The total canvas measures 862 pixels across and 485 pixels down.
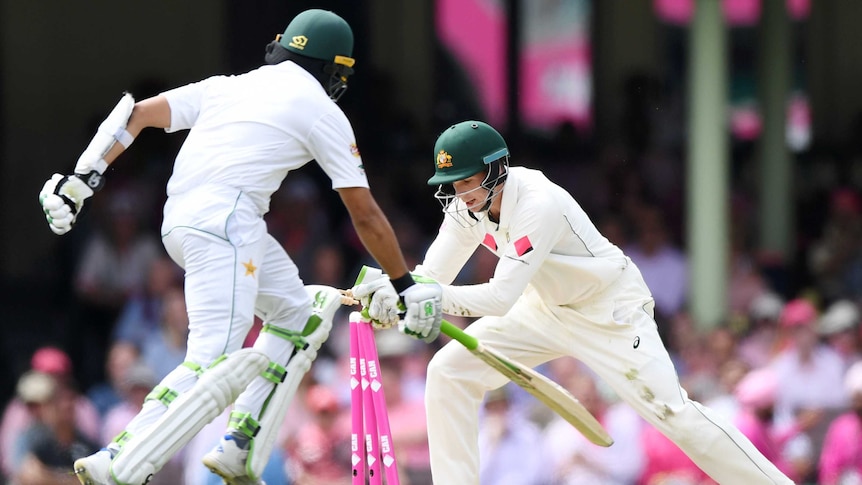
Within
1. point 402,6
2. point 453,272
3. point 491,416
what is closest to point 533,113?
point 402,6

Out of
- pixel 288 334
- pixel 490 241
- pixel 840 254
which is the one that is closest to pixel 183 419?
pixel 288 334

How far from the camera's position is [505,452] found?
8.65 m

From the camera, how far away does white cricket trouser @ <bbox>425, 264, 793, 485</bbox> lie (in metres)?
6.28

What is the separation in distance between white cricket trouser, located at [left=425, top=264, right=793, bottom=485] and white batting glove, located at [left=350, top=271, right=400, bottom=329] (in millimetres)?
646

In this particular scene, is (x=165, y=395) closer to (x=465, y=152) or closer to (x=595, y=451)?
(x=465, y=152)

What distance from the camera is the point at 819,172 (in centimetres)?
1288

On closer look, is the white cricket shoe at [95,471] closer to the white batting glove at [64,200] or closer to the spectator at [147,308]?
the white batting glove at [64,200]

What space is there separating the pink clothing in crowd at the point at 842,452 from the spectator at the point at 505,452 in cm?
163

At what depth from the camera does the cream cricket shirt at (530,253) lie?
19.9 feet

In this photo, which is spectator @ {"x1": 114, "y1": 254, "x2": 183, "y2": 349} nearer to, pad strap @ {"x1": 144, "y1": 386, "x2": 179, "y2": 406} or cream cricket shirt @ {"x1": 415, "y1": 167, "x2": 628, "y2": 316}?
cream cricket shirt @ {"x1": 415, "y1": 167, "x2": 628, "y2": 316}

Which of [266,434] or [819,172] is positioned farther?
[819,172]

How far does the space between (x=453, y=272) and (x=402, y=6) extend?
705 centimetres

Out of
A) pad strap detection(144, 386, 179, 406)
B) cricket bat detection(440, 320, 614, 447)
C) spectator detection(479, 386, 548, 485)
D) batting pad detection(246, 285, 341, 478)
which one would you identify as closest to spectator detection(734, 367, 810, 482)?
spectator detection(479, 386, 548, 485)

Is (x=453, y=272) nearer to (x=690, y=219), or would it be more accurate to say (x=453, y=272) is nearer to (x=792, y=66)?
(x=690, y=219)
